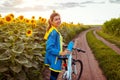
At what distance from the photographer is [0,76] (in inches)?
228

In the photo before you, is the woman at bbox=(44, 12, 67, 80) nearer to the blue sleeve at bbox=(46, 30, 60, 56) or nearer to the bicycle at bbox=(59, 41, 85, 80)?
the blue sleeve at bbox=(46, 30, 60, 56)

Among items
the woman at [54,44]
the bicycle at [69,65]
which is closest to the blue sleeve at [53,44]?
the woman at [54,44]

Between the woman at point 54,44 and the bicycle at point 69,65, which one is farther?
the bicycle at point 69,65

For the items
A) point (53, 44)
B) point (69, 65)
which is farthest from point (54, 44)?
point (69, 65)

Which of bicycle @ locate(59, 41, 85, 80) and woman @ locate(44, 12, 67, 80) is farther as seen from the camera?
bicycle @ locate(59, 41, 85, 80)

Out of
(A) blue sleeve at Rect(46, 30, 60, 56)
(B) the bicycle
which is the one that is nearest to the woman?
(A) blue sleeve at Rect(46, 30, 60, 56)

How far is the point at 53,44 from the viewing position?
5332 millimetres

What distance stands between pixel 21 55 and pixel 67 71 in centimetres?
104

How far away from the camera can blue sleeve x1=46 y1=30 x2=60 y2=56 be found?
5.33 metres

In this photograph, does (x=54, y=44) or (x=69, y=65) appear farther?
(x=69, y=65)

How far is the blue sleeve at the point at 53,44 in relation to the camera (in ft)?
17.5

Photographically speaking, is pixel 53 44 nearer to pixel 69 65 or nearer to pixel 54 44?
pixel 54 44

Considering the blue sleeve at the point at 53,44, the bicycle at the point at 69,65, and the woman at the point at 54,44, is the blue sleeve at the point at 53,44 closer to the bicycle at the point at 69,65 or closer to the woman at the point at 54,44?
the woman at the point at 54,44

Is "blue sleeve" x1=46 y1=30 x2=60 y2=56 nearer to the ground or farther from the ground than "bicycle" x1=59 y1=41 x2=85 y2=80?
farther from the ground
